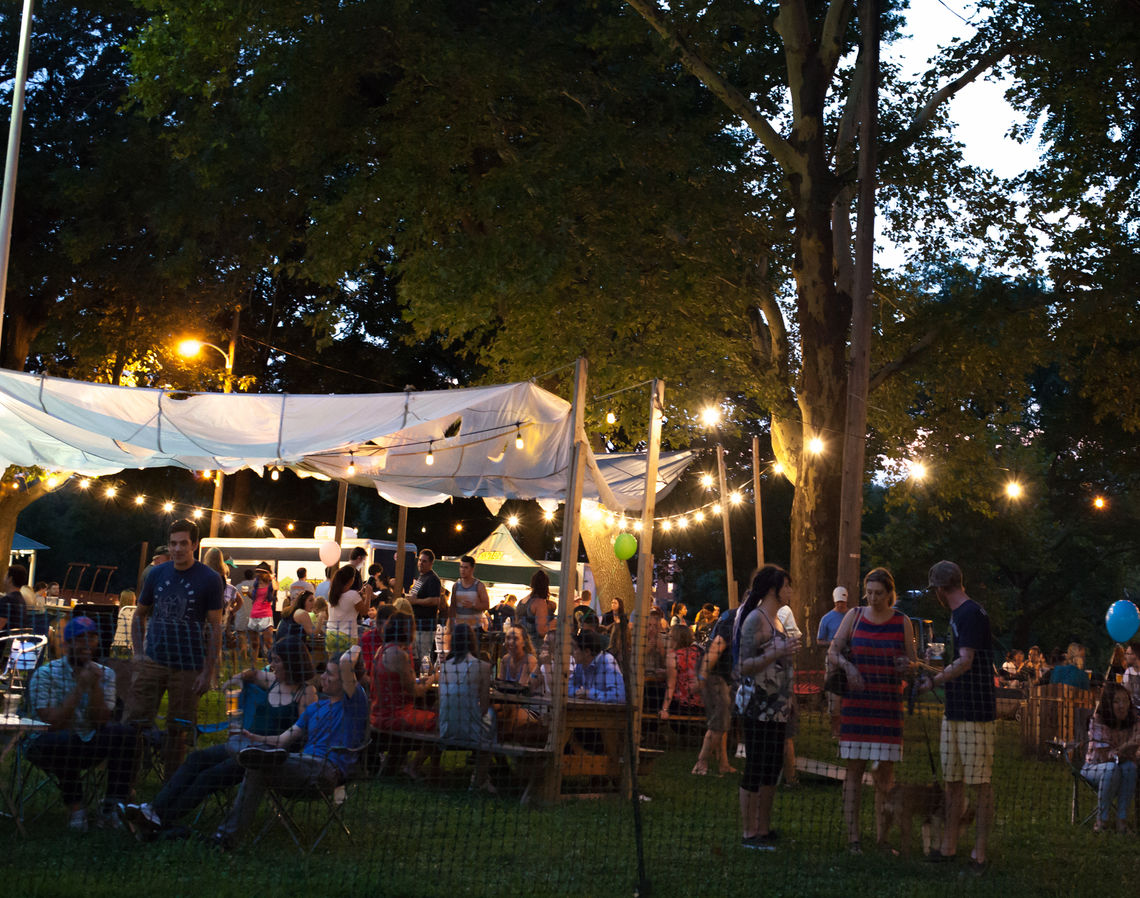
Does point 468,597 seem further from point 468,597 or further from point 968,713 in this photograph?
point 968,713

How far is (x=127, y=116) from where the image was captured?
85.9ft

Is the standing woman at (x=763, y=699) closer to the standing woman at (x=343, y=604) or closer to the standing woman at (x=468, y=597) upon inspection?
the standing woman at (x=343, y=604)

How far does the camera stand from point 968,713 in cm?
750

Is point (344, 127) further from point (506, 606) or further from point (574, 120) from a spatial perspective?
point (506, 606)

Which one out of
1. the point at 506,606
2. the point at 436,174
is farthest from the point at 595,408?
the point at 506,606

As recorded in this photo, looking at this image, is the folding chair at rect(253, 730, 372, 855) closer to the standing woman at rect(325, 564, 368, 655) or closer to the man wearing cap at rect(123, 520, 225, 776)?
the man wearing cap at rect(123, 520, 225, 776)

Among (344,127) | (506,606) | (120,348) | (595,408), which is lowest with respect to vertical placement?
(506,606)

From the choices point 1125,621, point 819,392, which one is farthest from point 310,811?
point 819,392

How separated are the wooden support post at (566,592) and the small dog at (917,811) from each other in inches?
95.3

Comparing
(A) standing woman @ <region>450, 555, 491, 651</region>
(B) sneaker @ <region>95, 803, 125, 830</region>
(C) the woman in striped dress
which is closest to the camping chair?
(C) the woman in striped dress

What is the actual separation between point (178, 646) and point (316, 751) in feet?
4.52

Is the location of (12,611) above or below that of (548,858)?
above

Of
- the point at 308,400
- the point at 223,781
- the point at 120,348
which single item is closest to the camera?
the point at 223,781

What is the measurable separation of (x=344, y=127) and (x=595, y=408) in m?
6.15
